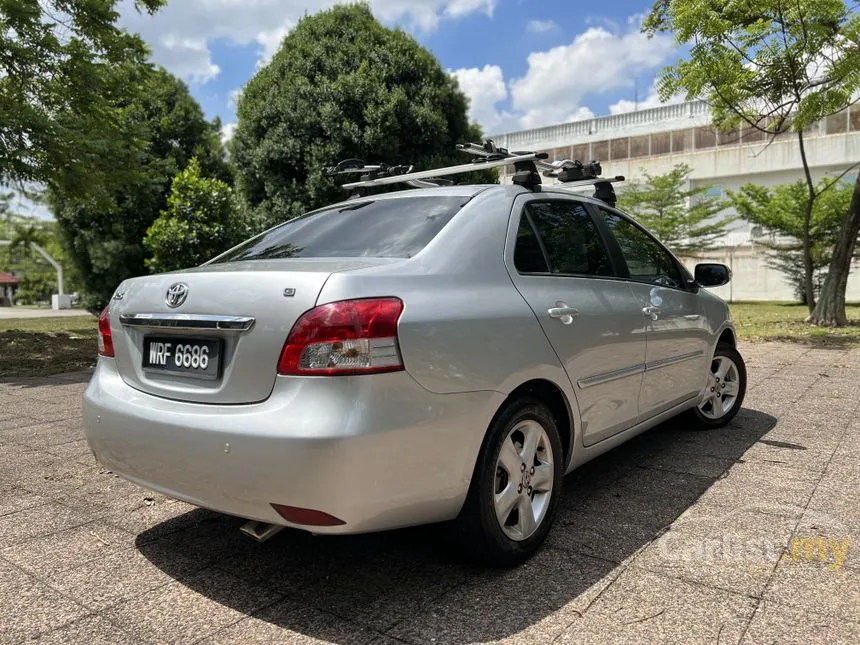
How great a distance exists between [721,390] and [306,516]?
12.7ft

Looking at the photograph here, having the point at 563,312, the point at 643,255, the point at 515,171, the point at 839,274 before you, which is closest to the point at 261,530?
the point at 563,312

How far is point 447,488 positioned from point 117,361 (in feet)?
5.06

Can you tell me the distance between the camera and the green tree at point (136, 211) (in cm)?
1728

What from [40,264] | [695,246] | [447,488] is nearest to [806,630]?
[447,488]

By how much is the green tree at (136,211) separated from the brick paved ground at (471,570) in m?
14.6

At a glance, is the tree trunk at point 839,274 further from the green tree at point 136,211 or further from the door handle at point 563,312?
the green tree at point 136,211

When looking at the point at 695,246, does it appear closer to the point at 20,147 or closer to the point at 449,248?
the point at 20,147

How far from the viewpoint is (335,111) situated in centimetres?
1318

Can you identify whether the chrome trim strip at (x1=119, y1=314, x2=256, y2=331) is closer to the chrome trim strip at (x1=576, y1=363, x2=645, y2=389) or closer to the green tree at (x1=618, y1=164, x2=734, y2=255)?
the chrome trim strip at (x1=576, y1=363, x2=645, y2=389)

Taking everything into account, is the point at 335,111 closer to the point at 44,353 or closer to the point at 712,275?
the point at 44,353

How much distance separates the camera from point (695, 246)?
2777 centimetres

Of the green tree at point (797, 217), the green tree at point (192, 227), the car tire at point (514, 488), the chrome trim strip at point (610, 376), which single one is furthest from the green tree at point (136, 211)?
the green tree at point (797, 217)

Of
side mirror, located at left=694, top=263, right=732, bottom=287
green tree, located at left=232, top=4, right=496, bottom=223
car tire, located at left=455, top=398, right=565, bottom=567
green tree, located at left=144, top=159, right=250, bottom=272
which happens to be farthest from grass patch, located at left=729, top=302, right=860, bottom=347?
green tree, located at left=144, top=159, right=250, bottom=272

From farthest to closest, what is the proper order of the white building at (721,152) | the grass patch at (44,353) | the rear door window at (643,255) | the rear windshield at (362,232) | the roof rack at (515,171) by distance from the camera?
the white building at (721,152) < the grass patch at (44,353) < the rear door window at (643,255) < the roof rack at (515,171) < the rear windshield at (362,232)
